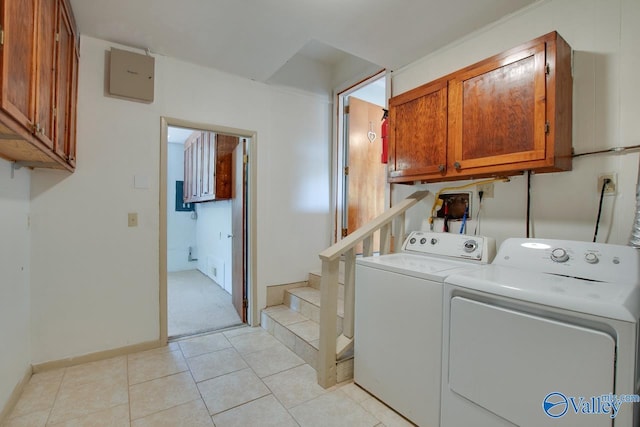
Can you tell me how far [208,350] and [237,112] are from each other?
219 centimetres

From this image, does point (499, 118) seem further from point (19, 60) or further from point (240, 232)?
point (240, 232)

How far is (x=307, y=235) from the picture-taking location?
334cm

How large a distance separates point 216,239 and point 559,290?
4.59 metres

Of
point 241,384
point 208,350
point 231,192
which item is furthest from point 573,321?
point 231,192

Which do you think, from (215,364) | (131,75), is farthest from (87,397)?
(131,75)

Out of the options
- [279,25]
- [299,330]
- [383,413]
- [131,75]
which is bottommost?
[383,413]

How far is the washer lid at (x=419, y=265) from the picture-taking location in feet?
5.12

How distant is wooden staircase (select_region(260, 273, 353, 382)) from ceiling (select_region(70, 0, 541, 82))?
2131 mm

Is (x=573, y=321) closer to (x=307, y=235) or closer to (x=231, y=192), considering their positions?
(x=307, y=235)

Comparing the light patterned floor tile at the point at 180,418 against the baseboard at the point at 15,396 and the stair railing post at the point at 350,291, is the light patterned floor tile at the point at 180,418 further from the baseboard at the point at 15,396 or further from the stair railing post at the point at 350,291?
the stair railing post at the point at 350,291

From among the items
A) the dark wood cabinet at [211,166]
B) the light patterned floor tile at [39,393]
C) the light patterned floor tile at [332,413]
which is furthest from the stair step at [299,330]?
the dark wood cabinet at [211,166]

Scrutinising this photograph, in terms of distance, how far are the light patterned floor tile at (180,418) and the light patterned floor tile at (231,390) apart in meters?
0.05

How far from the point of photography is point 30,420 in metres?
1.61

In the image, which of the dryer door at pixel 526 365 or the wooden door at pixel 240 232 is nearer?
the dryer door at pixel 526 365
